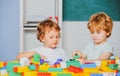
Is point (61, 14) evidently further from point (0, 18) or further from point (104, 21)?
point (104, 21)

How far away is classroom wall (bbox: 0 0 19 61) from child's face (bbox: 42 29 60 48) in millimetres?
1205

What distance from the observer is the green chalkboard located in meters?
2.40

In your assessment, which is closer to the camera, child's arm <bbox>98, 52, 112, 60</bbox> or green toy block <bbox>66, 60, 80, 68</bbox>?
green toy block <bbox>66, 60, 80, 68</bbox>

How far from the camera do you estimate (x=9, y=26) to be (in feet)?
7.91

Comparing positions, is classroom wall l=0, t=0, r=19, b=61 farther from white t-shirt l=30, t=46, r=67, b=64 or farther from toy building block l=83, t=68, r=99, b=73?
toy building block l=83, t=68, r=99, b=73

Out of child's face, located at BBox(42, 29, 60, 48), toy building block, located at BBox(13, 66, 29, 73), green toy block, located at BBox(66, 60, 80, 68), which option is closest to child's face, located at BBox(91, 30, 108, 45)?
child's face, located at BBox(42, 29, 60, 48)

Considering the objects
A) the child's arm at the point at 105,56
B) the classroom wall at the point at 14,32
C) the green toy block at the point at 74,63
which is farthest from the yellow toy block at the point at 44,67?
the classroom wall at the point at 14,32

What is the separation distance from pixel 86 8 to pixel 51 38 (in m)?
1.28

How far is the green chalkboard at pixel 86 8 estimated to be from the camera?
2.40m

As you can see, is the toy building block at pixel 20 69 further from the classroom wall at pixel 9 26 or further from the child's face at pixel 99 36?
the classroom wall at pixel 9 26

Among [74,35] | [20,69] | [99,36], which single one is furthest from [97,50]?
[74,35]

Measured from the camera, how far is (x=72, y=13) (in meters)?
2.40

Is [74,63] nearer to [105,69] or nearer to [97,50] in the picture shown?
[105,69]

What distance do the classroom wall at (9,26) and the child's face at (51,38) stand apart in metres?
1.21
